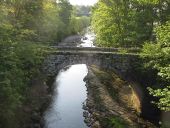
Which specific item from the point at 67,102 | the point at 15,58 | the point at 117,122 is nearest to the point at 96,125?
the point at 117,122

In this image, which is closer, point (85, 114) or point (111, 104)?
point (85, 114)

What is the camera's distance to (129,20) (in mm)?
49188

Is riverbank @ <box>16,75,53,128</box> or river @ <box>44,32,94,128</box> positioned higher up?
riverbank @ <box>16,75,53,128</box>

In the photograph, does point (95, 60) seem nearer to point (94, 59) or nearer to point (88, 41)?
point (94, 59)

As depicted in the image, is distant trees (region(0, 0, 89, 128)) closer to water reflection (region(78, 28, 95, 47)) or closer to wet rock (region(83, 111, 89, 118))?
wet rock (region(83, 111, 89, 118))

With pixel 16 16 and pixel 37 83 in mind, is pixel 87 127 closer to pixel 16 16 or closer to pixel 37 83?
pixel 37 83

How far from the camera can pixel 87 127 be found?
→ 98.5 feet

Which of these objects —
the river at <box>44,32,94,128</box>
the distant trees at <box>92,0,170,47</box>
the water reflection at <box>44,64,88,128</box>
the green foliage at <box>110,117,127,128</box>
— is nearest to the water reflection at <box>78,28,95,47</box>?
the distant trees at <box>92,0,170,47</box>

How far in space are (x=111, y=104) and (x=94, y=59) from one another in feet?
20.0

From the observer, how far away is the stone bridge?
3894cm

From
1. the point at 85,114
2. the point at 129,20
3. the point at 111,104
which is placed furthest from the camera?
the point at 129,20

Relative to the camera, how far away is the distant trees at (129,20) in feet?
143

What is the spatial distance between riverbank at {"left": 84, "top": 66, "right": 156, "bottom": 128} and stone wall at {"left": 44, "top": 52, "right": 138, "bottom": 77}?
326 centimetres

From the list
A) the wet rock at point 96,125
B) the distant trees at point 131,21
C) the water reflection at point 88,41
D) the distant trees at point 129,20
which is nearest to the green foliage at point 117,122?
the wet rock at point 96,125
